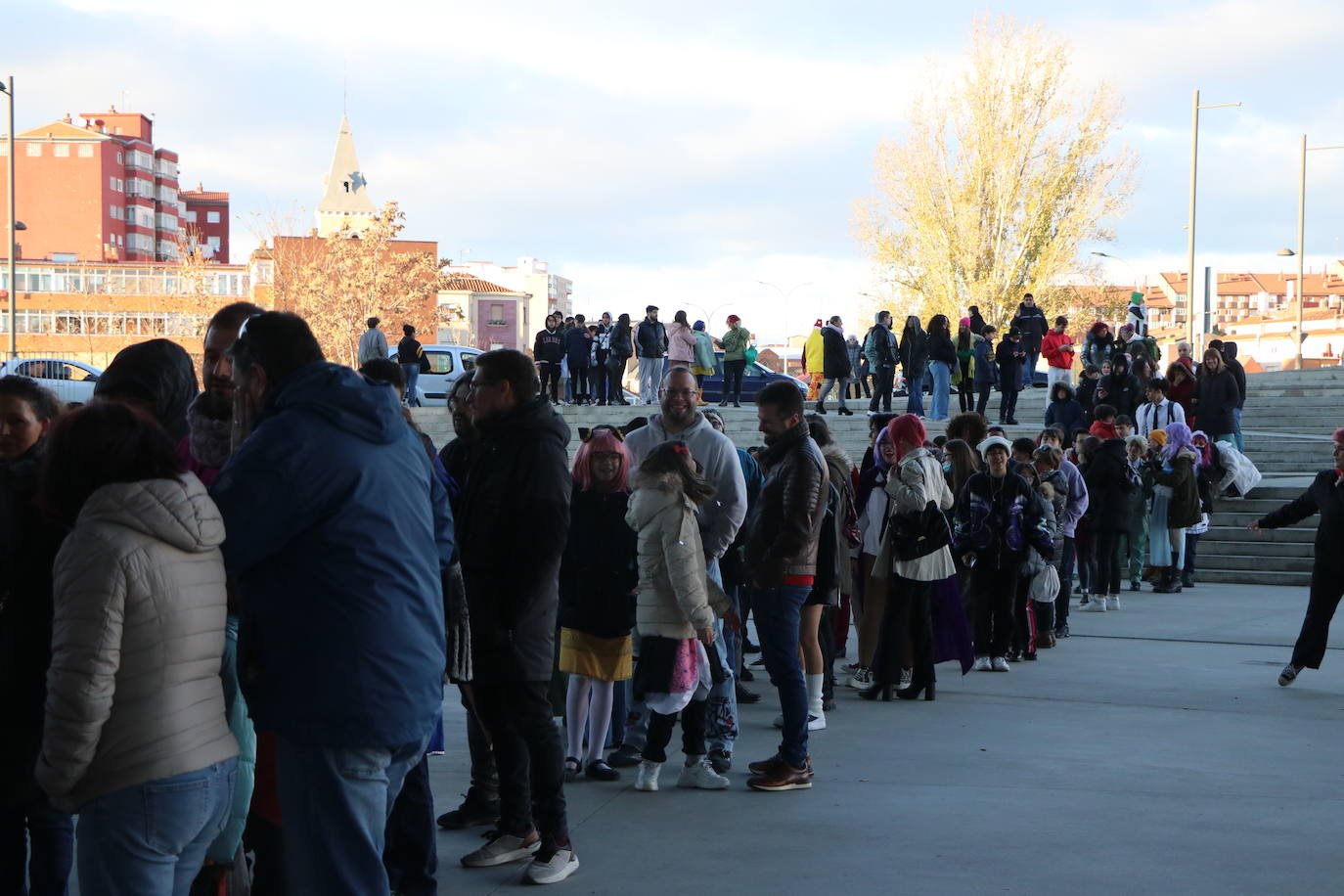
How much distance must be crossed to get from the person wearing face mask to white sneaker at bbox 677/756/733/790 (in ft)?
9.92

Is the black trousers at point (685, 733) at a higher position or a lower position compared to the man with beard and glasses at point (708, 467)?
lower

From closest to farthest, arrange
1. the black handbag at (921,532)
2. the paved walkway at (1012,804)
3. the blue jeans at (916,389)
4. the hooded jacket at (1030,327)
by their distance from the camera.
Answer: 1. the paved walkway at (1012,804)
2. the black handbag at (921,532)
3. the blue jeans at (916,389)
4. the hooded jacket at (1030,327)

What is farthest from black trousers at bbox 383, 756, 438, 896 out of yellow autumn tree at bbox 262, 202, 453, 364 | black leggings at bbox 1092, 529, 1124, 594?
yellow autumn tree at bbox 262, 202, 453, 364

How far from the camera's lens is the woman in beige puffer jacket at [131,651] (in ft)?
9.78

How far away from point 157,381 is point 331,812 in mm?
1546

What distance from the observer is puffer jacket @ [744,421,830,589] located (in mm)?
6414

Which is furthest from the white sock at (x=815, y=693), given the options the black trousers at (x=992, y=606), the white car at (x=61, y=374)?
the white car at (x=61, y=374)

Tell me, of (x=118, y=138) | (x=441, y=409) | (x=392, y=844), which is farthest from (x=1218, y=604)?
(x=118, y=138)

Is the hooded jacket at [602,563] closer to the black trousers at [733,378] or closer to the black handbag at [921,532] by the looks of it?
the black handbag at [921,532]

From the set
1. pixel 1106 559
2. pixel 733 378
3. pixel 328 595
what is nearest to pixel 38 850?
pixel 328 595

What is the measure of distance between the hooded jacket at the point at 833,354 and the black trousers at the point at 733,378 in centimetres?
257

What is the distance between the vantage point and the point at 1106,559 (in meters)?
14.2

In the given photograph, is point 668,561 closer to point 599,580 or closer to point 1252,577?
point 599,580

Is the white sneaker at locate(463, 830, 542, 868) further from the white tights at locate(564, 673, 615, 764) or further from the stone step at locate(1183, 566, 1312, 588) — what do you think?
the stone step at locate(1183, 566, 1312, 588)
